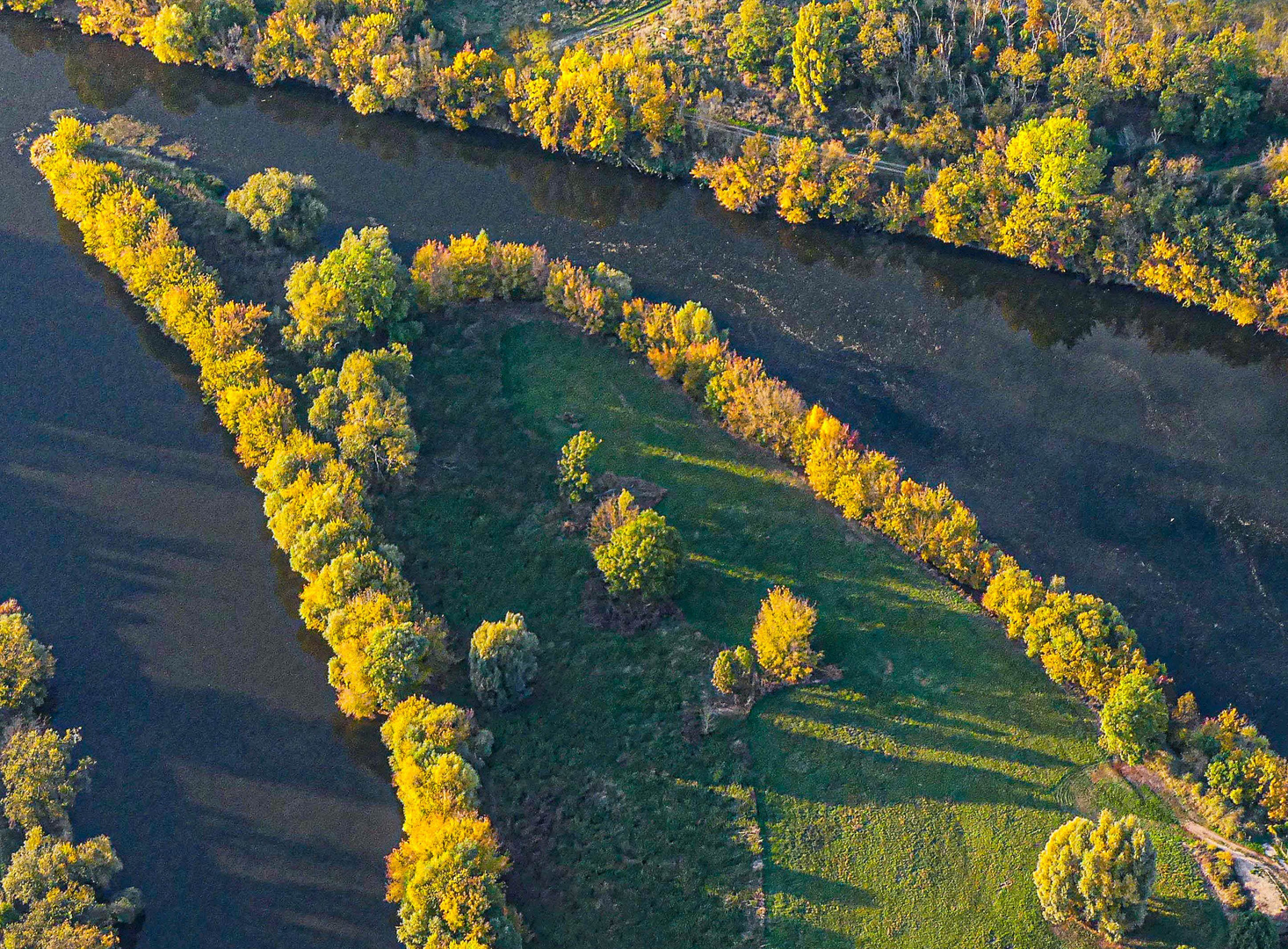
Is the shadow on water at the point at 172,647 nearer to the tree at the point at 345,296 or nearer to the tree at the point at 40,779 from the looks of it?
the tree at the point at 40,779

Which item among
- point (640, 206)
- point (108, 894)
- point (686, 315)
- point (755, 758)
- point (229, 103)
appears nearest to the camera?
point (108, 894)

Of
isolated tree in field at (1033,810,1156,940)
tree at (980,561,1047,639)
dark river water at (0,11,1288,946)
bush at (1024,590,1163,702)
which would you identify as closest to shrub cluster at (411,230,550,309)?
dark river water at (0,11,1288,946)

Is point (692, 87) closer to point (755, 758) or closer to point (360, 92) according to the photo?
point (360, 92)

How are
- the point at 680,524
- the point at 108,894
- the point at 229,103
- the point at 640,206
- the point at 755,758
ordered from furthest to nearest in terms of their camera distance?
the point at 229,103 → the point at 640,206 → the point at 680,524 → the point at 755,758 → the point at 108,894

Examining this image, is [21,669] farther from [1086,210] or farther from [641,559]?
[1086,210]

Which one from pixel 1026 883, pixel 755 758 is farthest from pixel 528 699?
pixel 1026 883

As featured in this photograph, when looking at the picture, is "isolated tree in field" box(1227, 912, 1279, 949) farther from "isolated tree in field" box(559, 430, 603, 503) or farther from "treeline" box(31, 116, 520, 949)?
"isolated tree in field" box(559, 430, 603, 503)
